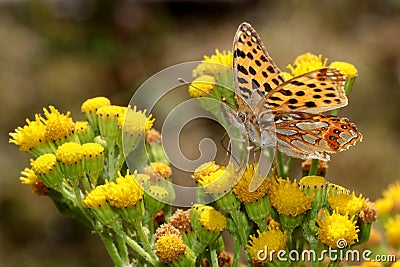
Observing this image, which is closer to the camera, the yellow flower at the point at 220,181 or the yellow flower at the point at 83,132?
the yellow flower at the point at 220,181

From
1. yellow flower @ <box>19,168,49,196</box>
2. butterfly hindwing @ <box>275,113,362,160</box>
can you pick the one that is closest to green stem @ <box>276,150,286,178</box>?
butterfly hindwing @ <box>275,113,362,160</box>

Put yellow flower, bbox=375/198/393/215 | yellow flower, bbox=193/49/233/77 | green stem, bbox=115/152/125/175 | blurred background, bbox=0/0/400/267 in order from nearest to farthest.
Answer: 1. green stem, bbox=115/152/125/175
2. yellow flower, bbox=193/49/233/77
3. yellow flower, bbox=375/198/393/215
4. blurred background, bbox=0/0/400/267

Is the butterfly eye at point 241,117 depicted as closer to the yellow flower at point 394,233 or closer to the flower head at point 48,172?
the flower head at point 48,172

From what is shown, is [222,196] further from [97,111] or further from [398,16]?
[398,16]

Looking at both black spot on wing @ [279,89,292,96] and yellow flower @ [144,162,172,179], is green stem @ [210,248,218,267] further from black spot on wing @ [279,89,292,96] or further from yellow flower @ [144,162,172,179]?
black spot on wing @ [279,89,292,96]

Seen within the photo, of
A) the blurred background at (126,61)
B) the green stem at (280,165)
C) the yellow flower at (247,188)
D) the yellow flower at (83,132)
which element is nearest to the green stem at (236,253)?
the yellow flower at (247,188)

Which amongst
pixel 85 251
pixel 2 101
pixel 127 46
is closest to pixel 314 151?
pixel 85 251
